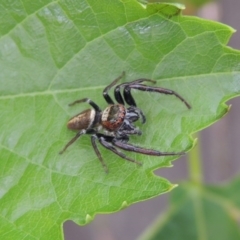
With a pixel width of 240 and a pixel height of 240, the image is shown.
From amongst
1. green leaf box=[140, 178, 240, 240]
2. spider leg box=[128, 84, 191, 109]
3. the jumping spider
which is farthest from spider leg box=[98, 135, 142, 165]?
green leaf box=[140, 178, 240, 240]

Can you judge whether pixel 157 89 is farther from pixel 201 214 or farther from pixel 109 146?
pixel 201 214

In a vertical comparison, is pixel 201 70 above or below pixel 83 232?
above

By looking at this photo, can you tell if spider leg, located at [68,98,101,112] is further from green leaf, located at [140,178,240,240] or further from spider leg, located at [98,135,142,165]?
green leaf, located at [140,178,240,240]

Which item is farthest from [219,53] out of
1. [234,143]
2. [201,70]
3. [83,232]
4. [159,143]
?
[83,232]

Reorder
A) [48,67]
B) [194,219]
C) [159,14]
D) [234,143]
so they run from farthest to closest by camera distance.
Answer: [234,143]
[194,219]
[48,67]
[159,14]

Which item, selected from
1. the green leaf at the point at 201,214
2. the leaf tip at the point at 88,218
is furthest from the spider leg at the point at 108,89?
the green leaf at the point at 201,214

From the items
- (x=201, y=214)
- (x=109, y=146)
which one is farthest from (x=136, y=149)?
(x=201, y=214)

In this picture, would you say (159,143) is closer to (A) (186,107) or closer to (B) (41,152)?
(A) (186,107)
